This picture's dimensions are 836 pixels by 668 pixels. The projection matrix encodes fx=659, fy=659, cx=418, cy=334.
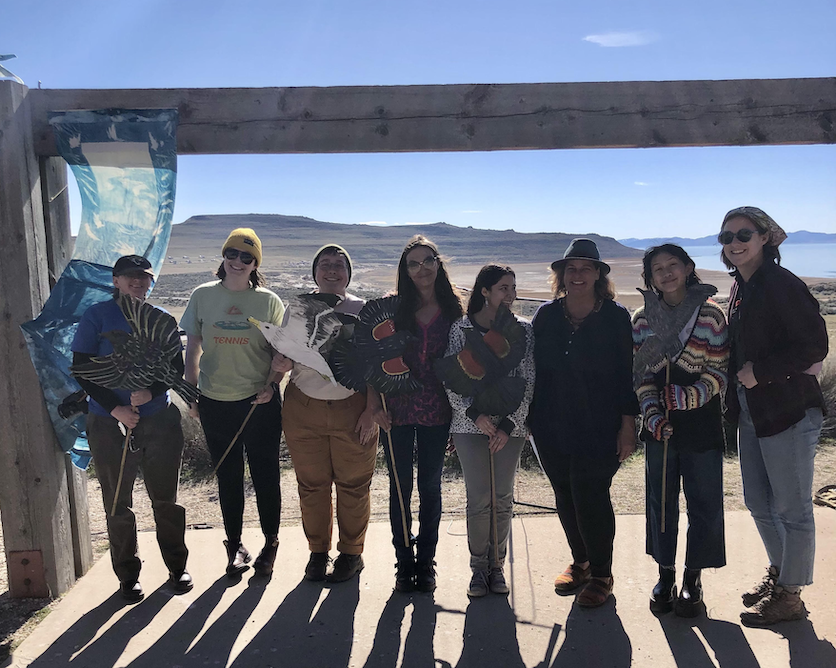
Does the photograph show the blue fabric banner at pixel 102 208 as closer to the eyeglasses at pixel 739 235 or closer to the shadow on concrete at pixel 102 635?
the shadow on concrete at pixel 102 635

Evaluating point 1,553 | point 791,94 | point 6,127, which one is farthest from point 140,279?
point 791,94

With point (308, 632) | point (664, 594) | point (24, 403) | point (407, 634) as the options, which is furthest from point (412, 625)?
point (24, 403)

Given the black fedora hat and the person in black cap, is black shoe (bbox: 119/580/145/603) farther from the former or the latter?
the black fedora hat

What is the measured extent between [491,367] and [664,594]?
4.73 feet

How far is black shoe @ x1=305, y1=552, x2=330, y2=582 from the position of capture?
11.8 feet

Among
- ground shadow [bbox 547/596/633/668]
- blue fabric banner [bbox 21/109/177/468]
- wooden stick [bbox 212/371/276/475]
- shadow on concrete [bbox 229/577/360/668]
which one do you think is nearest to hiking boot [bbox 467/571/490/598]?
ground shadow [bbox 547/596/633/668]

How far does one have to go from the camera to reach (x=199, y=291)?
3.48 metres

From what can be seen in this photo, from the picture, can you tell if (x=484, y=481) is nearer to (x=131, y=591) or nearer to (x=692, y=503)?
(x=692, y=503)

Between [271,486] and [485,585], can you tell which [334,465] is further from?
[485,585]

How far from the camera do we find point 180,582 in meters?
3.54

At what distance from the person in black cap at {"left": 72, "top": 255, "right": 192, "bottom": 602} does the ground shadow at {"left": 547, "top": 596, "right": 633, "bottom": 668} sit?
2.00m

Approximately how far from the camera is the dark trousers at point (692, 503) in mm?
3098

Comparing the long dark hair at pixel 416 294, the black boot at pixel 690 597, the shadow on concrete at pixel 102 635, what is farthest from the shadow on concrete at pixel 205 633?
the black boot at pixel 690 597

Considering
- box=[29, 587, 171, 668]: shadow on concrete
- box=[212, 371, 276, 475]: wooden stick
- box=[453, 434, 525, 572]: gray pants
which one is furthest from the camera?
box=[212, 371, 276, 475]: wooden stick
